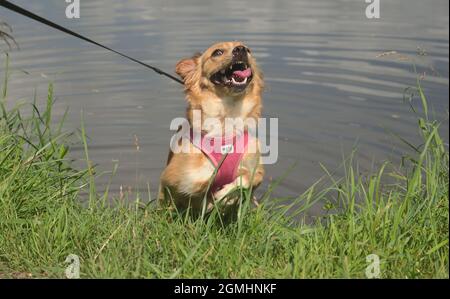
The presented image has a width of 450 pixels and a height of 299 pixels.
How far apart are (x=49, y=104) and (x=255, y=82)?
57.2 inches

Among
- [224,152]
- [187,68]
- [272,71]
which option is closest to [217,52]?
[187,68]

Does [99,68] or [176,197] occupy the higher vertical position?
[99,68]

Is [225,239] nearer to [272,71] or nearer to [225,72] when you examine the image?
[225,72]

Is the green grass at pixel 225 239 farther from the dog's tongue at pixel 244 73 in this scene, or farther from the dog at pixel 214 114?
the dog's tongue at pixel 244 73

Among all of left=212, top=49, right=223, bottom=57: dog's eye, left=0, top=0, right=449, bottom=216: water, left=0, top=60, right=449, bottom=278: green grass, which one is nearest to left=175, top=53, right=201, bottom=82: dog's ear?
left=212, top=49, right=223, bottom=57: dog's eye

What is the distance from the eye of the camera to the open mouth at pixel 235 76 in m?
4.86

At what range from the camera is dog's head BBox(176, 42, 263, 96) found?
16.0 feet

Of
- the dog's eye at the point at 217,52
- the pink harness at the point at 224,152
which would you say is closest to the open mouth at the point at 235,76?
the dog's eye at the point at 217,52

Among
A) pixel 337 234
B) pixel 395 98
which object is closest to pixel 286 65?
pixel 395 98

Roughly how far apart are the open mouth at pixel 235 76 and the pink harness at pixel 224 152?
1.16 feet

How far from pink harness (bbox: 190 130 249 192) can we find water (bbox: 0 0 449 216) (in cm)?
139

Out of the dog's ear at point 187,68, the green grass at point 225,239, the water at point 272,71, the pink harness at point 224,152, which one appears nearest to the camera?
the green grass at point 225,239
